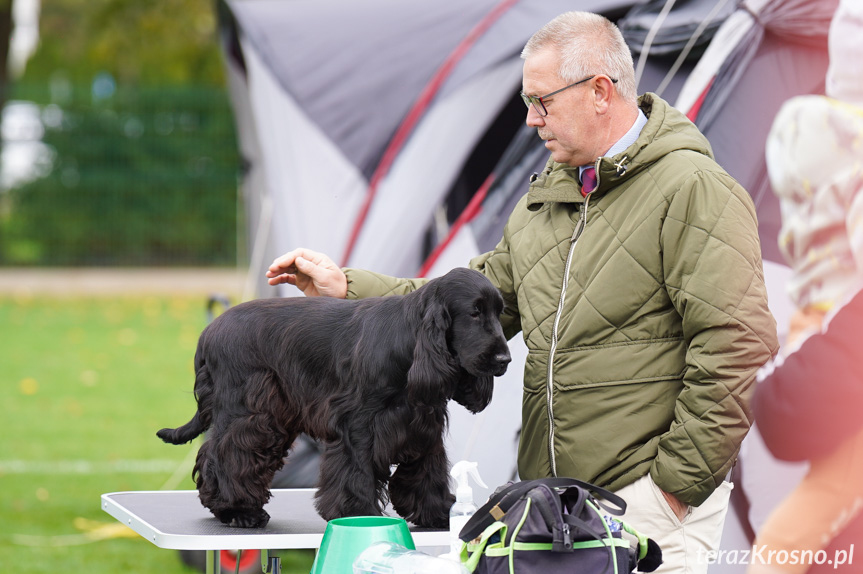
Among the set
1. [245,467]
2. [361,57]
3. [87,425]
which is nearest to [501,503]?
[245,467]

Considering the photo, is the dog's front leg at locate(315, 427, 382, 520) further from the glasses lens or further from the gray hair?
the gray hair

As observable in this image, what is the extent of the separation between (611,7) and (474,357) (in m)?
2.20

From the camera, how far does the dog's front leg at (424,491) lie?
2365 mm

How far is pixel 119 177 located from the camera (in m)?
13.7

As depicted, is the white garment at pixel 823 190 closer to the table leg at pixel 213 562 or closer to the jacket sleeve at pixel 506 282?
the jacket sleeve at pixel 506 282

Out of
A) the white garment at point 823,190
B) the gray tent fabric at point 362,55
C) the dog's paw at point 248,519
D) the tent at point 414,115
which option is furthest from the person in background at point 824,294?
the gray tent fabric at point 362,55

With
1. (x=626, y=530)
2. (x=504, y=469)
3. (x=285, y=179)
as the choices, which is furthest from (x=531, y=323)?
(x=285, y=179)

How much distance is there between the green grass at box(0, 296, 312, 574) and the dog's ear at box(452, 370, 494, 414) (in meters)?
1.78

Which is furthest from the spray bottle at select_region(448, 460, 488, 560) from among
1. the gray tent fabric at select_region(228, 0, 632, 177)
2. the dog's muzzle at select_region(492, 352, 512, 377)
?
the gray tent fabric at select_region(228, 0, 632, 177)

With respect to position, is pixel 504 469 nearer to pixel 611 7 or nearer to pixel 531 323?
pixel 531 323

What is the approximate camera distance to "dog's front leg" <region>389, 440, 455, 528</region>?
2365mm

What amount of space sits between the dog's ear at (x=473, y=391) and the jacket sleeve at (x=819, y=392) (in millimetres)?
624

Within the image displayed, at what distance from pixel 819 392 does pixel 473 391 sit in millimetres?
778

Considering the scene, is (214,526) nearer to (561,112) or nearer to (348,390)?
(348,390)
